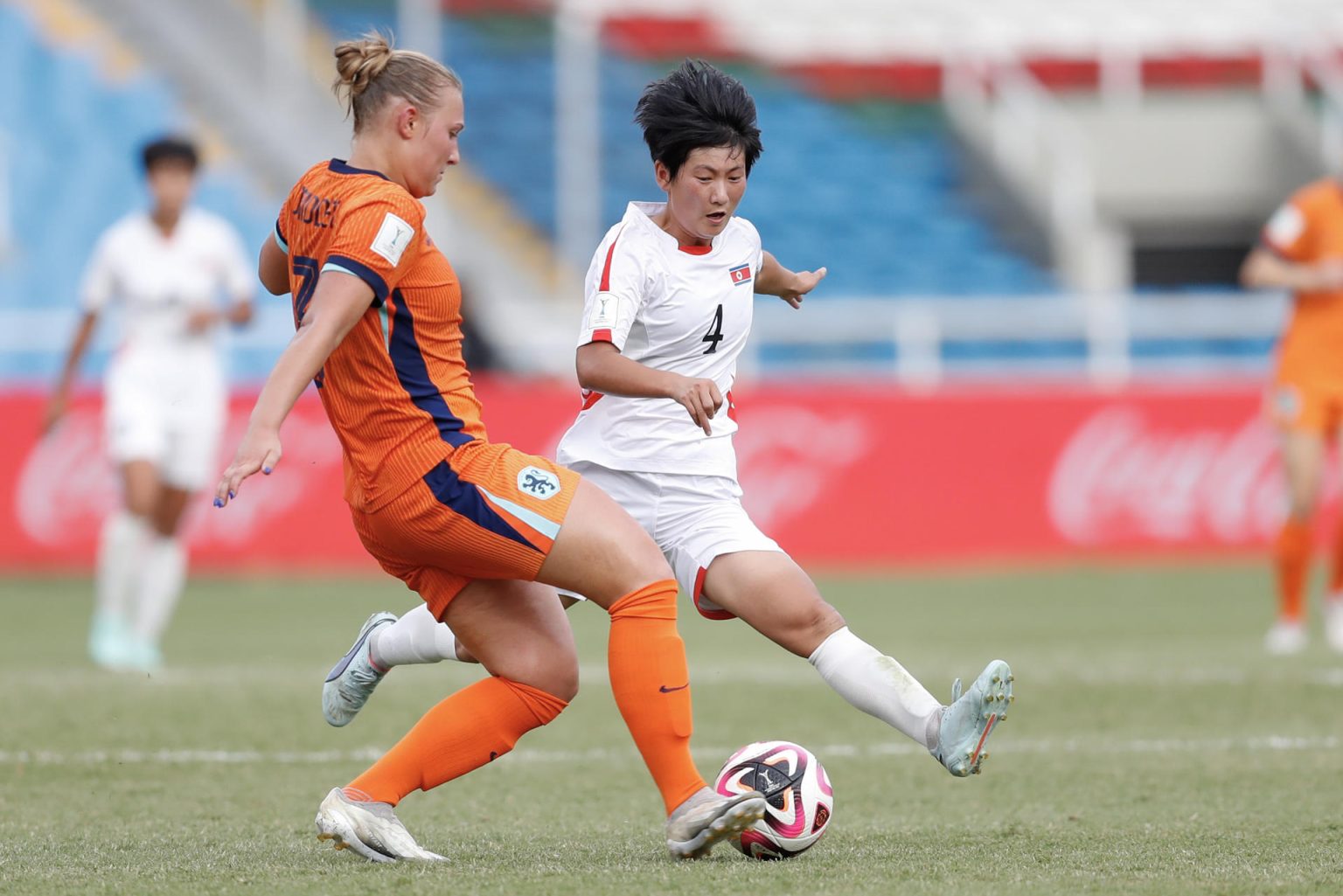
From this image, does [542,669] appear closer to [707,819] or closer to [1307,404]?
[707,819]

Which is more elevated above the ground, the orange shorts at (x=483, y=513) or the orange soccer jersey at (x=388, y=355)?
the orange soccer jersey at (x=388, y=355)

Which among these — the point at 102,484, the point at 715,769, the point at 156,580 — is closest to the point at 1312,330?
the point at 715,769

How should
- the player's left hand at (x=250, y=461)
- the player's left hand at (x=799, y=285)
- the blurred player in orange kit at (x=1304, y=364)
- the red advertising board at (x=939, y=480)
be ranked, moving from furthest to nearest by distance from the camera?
the red advertising board at (x=939, y=480), the blurred player in orange kit at (x=1304, y=364), the player's left hand at (x=799, y=285), the player's left hand at (x=250, y=461)

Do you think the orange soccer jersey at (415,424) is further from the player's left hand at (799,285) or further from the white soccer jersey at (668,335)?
the player's left hand at (799,285)

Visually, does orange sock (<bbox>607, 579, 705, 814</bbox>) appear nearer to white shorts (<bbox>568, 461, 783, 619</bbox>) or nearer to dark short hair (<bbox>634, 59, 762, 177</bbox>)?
white shorts (<bbox>568, 461, 783, 619</bbox>)

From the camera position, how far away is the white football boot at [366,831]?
169 inches

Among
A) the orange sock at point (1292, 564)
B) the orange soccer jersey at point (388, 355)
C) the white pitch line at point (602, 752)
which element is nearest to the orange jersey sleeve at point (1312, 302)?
the orange sock at point (1292, 564)

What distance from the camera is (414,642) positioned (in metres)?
4.93

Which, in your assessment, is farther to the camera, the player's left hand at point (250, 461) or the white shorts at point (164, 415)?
the white shorts at point (164, 415)

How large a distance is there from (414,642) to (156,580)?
462 cm

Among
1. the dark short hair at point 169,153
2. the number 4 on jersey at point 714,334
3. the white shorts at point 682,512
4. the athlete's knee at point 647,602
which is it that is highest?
the dark short hair at point 169,153

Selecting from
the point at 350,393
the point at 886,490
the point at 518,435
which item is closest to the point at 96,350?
the point at 518,435

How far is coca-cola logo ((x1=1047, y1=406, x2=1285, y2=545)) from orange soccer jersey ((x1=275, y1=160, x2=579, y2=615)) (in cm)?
1119

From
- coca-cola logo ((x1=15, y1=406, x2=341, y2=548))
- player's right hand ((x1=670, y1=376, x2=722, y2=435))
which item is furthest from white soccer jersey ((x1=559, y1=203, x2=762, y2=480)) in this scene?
coca-cola logo ((x1=15, y1=406, x2=341, y2=548))
